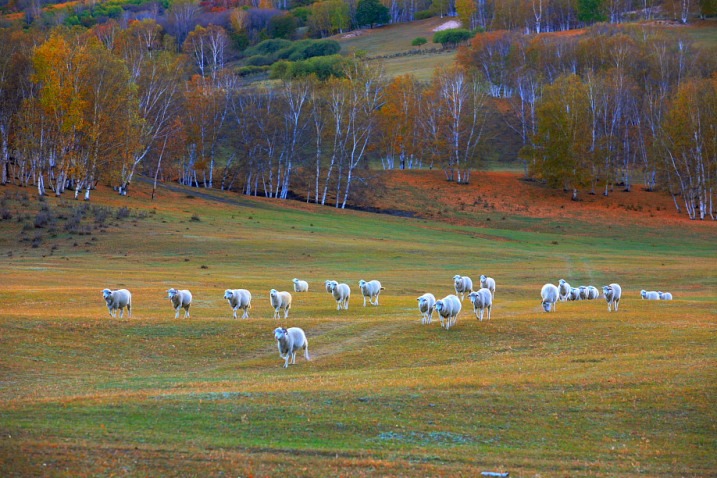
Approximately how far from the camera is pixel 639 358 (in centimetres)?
2034

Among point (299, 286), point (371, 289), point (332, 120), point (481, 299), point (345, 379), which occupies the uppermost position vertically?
point (332, 120)

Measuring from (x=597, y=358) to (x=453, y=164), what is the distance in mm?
83659

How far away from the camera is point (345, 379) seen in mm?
18516

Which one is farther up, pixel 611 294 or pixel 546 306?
pixel 611 294

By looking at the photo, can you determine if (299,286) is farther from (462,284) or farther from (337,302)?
(462,284)

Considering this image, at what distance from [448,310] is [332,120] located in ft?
227

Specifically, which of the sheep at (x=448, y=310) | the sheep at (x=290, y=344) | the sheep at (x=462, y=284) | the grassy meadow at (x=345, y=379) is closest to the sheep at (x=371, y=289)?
the grassy meadow at (x=345, y=379)

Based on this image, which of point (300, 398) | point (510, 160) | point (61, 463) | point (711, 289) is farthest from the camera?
point (510, 160)

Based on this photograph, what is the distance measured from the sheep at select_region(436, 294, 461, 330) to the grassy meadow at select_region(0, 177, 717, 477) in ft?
1.69

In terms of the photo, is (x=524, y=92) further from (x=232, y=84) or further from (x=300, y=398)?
(x=300, y=398)

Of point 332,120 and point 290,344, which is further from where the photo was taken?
point 332,120

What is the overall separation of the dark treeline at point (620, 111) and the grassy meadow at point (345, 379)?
46.2 meters

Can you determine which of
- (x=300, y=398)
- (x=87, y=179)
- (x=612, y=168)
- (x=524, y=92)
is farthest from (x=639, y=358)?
(x=524, y=92)

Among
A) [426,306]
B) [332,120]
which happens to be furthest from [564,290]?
[332,120]
